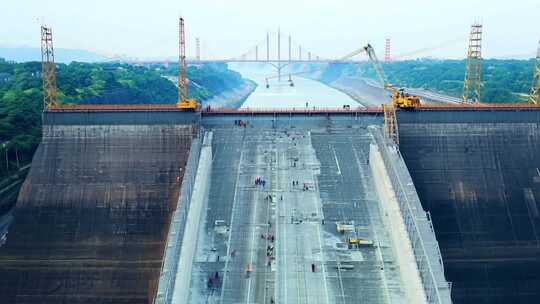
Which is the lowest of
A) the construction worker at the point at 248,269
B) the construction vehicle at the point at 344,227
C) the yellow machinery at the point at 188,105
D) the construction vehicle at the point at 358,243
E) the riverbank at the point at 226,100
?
the construction worker at the point at 248,269

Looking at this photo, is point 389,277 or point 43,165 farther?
point 43,165

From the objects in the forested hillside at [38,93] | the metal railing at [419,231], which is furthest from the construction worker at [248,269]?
the forested hillside at [38,93]

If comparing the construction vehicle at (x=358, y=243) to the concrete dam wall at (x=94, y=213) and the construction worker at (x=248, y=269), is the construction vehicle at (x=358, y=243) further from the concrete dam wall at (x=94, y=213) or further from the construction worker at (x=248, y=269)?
the concrete dam wall at (x=94, y=213)

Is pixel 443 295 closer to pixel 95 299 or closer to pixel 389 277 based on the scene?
pixel 389 277

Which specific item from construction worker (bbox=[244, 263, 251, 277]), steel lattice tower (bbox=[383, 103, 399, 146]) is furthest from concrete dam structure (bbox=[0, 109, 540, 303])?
steel lattice tower (bbox=[383, 103, 399, 146])


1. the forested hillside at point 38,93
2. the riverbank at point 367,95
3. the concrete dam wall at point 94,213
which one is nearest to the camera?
the concrete dam wall at point 94,213

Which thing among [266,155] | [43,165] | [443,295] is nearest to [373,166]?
[266,155]

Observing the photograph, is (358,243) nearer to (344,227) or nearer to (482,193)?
(344,227)

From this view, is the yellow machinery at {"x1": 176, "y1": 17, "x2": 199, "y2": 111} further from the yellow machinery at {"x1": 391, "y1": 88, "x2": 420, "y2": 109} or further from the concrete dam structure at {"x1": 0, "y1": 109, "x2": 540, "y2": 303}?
the yellow machinery at {"x1": 391, "y1": 88, "x2": 420, "y2": 109}
